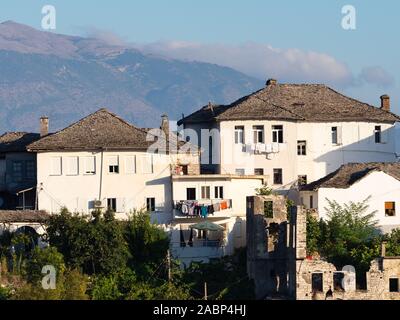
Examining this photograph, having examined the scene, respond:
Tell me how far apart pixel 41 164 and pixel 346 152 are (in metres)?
15.6

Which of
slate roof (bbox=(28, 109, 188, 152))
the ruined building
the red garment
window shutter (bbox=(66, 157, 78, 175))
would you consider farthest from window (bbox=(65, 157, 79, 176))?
the ruined building

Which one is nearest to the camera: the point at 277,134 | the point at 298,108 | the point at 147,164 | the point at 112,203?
the point at 112,203

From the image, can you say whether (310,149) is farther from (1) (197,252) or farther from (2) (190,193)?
(1) (197,252)

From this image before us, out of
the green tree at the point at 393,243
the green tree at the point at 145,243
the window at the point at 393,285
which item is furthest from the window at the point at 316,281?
the green tree at the point at 145,243

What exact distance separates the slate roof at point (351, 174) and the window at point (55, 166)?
1143cm

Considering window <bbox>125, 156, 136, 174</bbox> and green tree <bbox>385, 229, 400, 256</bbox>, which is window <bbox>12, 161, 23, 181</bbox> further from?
green tree <bbox>385, 229, 400, 256</bbox>

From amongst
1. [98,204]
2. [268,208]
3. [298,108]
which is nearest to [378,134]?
[298,108]

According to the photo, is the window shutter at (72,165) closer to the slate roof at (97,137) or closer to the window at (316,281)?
the slate roof at (97,137)

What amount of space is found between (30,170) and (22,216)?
6.15m

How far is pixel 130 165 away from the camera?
6869 cm

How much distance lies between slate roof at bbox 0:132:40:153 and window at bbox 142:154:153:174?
632 cm

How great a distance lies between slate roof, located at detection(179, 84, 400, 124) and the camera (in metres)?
72.7
